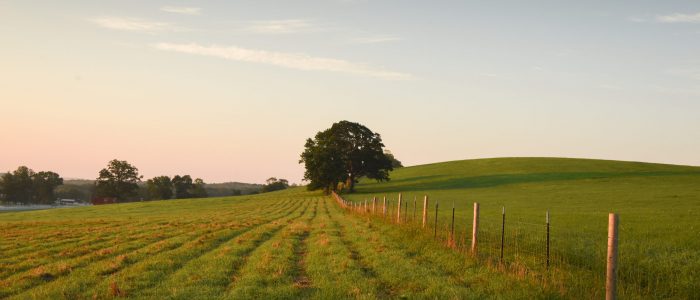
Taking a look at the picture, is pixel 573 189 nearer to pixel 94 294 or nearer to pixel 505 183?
pixel 505 183

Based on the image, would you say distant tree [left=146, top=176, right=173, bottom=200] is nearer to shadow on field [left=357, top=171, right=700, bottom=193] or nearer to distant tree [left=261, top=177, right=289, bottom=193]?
distant tree [left=261, top=177, right=289, bottom=193]

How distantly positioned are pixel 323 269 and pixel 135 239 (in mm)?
12569

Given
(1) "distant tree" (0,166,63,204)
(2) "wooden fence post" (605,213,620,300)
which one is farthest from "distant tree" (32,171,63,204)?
→ (2) "wooden fence post" (605,213,620,300)

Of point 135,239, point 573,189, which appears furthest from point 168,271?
point 573,189

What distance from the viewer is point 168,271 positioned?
14414 mm

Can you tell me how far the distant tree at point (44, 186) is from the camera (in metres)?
174

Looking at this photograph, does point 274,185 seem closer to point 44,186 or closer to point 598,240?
point 44,186

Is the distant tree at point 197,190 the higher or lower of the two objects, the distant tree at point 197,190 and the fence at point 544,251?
the lower

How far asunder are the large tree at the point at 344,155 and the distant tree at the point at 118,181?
256 ft

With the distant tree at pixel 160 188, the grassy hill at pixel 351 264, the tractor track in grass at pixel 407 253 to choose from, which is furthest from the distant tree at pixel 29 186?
the tractor track in grass at pixel 407 253

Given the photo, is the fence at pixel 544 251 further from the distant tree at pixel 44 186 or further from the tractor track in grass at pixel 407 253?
the distant tree at pixel 44 186

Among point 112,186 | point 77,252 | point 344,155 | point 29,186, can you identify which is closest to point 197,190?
point 112,186

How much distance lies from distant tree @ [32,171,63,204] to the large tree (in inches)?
4846

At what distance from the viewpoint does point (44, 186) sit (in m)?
174
